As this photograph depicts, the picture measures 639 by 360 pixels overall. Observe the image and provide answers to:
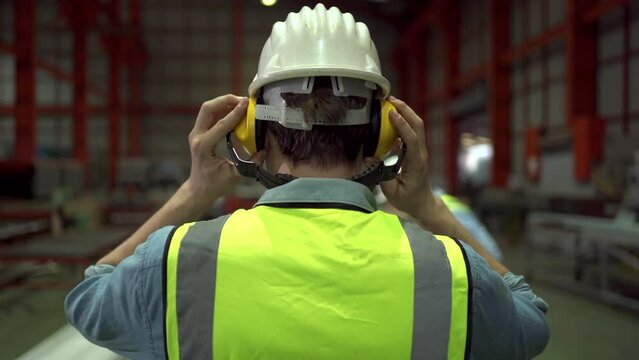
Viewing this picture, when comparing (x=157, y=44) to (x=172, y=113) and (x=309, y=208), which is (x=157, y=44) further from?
(x=309, y=208)

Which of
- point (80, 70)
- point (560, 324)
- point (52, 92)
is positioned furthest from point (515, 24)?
point (52, 92)

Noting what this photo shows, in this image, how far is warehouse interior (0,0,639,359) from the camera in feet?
20.7

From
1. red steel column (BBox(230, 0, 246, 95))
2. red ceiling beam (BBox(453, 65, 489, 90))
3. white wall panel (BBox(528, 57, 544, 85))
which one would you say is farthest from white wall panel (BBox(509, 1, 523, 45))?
red steel column (BBox(230, 0, 246, 95))

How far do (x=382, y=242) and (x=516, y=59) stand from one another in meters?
14.1

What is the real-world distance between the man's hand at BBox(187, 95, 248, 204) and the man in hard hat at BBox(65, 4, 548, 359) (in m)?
0.10

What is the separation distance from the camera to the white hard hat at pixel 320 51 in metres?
1.06

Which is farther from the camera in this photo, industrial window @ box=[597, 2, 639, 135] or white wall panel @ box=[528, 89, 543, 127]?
white wall panel @ box=[528, 89, 543, 127]

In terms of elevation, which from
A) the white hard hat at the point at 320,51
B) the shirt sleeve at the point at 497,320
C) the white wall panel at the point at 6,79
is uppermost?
the white wall panel at the point at 6,79

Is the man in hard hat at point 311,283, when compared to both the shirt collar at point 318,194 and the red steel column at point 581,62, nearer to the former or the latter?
the shirt collar at point 318,194

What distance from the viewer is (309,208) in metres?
0.98

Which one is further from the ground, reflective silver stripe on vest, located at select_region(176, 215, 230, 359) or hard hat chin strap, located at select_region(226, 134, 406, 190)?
hard hat chin strap, located at select_region(226, 134, 406, 190)

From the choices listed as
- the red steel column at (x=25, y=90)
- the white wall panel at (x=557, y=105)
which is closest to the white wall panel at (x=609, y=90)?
the white wall panel at (x=557, y=105)

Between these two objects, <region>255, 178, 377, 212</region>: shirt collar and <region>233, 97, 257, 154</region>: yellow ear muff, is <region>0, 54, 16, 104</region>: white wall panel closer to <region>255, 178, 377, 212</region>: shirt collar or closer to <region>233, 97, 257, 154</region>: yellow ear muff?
<region>233, 97, 257, 154</region>: yellow ear muff

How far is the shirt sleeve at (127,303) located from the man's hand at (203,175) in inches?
4.9
